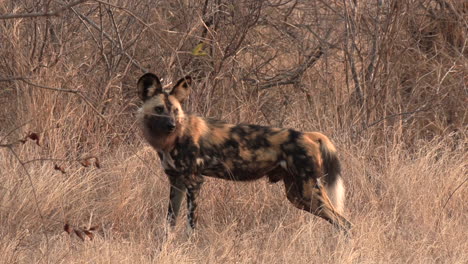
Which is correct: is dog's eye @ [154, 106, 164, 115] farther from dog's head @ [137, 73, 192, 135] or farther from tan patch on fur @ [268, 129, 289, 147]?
tan patch on fur @ [268, 129, 289, 147]

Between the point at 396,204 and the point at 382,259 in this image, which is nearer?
the point at 382,259

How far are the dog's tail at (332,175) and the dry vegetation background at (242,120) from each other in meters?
0.14

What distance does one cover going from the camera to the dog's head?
14.6ft

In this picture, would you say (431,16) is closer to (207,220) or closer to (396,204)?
(396,204)

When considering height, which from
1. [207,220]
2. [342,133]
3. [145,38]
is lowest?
[207,220]

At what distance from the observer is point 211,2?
625 cm

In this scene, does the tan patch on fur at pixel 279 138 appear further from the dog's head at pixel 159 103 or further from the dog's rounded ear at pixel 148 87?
the dog's rounded ear at pixel 148 87

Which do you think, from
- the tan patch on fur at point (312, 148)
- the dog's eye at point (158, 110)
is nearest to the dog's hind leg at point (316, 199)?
the tan patch on fur at point (312, 148)

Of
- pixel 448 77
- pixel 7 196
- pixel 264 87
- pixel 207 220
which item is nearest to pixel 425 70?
pixel 448 77

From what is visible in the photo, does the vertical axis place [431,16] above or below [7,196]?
above

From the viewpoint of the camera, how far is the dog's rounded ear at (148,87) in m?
4.55

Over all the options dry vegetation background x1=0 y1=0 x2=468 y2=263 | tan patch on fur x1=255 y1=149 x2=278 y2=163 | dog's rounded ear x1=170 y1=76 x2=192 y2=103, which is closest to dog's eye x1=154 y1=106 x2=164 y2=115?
dog's rounded ear x1=170 y1=76 x2=192 y2=103

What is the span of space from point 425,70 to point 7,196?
359 centimetres

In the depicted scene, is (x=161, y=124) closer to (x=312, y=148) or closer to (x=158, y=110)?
(x=158, y=110)
